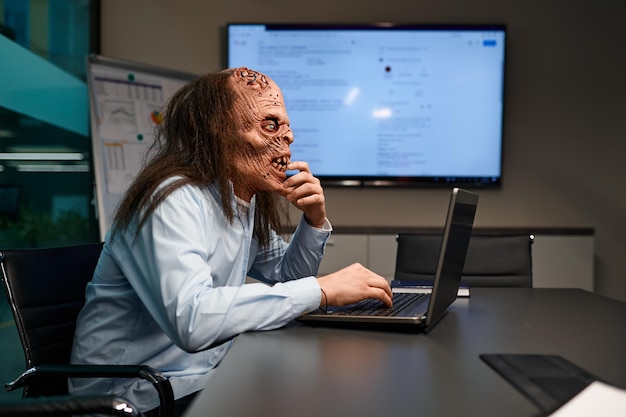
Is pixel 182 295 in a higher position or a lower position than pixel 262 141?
lower

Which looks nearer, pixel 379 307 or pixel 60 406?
pixel 60 406

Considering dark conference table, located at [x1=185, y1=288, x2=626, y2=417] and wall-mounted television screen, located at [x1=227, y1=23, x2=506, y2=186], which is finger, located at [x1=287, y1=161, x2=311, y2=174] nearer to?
dark conference table, located at [x1=185, y1=288, x2=626, y2=417]

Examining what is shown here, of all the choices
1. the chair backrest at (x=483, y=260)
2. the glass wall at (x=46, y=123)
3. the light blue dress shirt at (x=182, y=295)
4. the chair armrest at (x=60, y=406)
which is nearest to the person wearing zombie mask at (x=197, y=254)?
the light blue dress shirt at (x=182, y=295)

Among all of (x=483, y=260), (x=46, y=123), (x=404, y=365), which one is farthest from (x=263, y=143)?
(x=46, y=123)

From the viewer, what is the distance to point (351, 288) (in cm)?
118

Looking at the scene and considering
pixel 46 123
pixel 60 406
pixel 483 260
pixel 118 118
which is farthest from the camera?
pixel 118 118

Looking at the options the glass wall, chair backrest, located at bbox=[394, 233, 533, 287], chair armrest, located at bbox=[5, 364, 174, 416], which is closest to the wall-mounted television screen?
the glass wall

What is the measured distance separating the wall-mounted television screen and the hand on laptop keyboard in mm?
2702

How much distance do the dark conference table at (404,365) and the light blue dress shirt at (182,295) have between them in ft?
0.21

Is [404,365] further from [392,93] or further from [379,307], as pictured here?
[392,93]

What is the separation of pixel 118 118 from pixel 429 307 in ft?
9.08

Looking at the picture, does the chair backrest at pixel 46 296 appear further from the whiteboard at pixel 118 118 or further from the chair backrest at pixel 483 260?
the whiteboard at pixel 118 118

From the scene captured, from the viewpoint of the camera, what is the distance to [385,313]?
1191 mm

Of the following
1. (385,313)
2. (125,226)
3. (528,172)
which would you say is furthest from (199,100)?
(528,172)
